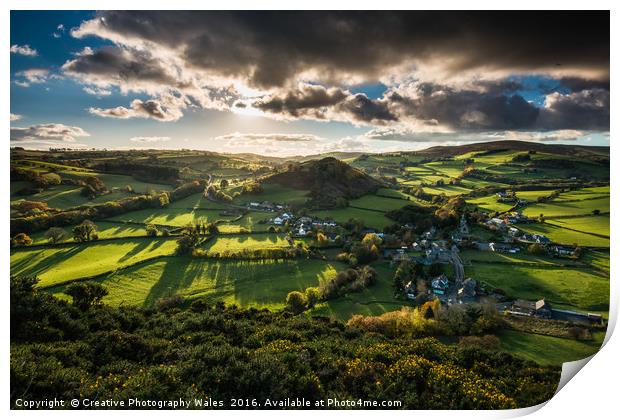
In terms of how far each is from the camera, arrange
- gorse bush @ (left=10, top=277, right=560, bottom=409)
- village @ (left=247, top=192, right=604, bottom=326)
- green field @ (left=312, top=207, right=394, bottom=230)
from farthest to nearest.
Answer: green field @ (left=312, top=207, right=394, bottom=230) → village @ (left=247, top=192, right=604, bottom=326) → gorse bush @ (left=10, top=277, right=560, bottom=409)

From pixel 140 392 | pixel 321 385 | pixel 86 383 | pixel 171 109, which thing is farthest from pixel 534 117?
Result: pixel 86 383

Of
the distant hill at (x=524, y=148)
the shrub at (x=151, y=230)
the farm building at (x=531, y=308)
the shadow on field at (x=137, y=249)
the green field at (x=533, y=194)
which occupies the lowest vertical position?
the farm building at (x=531, y=308)

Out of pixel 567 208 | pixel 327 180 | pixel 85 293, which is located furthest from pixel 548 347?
pixel 85 293

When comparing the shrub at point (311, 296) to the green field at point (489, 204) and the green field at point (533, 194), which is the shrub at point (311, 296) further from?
the green field at point (533, 194)

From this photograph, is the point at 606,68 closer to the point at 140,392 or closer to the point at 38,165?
the point at 140,392

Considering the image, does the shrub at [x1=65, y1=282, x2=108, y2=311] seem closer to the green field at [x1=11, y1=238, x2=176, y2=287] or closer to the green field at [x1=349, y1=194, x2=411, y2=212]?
the green field at [x1=11, y1=238, x2=176, y2=287]

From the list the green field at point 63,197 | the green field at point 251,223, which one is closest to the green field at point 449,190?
the green field at point 251,223

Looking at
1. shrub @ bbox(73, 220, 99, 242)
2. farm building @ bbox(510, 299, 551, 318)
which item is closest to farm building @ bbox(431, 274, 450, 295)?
farm building @ bbox(510, 299, 551, 318)
